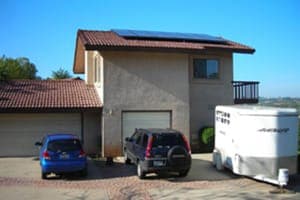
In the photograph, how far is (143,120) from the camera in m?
20.8

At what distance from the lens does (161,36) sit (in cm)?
2344

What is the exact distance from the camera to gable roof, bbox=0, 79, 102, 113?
20.3 meters

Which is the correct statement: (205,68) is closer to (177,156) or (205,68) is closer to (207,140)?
(207,140)

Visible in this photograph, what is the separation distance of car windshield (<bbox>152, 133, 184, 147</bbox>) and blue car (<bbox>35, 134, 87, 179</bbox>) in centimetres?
279

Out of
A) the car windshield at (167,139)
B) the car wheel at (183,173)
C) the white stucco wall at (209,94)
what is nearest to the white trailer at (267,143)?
the car wheel at (183,173)

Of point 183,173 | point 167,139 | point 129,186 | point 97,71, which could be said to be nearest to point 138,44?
point 97,71

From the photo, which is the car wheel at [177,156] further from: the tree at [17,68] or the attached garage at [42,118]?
the tree at [17,68]

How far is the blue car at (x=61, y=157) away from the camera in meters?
14.3

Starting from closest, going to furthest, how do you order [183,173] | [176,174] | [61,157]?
[61,157] → [183,173] → [176,174]

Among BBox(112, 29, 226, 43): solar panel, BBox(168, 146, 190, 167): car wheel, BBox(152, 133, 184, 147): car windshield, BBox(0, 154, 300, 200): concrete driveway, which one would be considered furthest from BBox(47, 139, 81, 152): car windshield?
BBox(112, 29, 226, 43): solar panel

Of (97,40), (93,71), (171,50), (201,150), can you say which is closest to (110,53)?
(97,40)

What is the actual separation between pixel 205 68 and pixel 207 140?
4.30 metres

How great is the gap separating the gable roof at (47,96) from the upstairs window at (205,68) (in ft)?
19.2

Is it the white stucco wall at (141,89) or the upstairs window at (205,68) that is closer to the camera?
the white stucco wall at (141,89)
